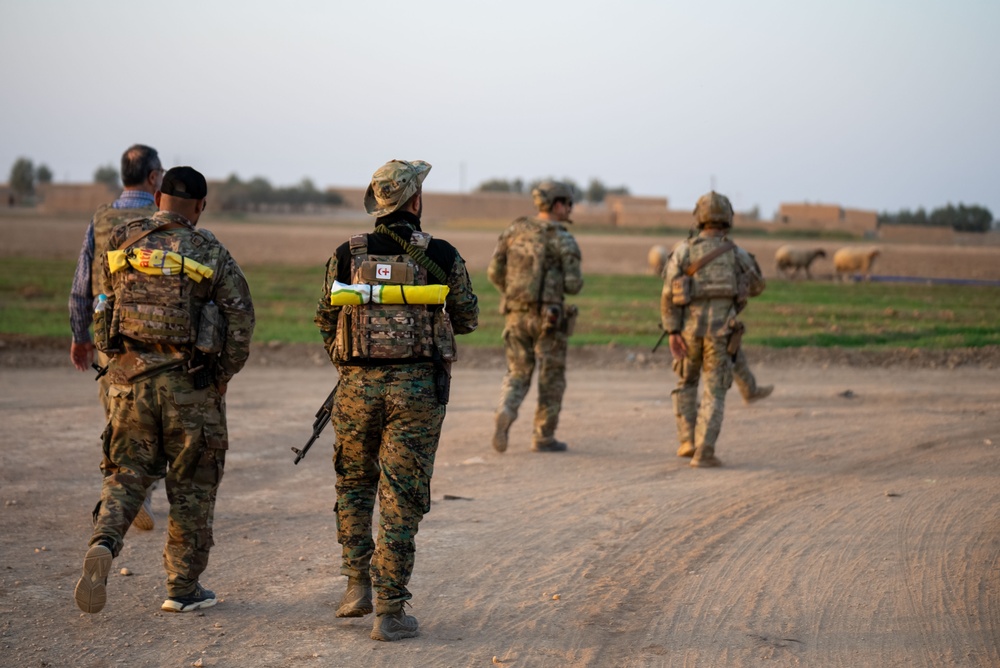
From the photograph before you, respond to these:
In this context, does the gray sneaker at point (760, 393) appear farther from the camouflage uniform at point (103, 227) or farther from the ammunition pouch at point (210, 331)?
the ammunition pouch at point (210, 331)

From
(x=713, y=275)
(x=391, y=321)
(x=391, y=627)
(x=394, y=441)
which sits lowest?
(x=391, y=627)

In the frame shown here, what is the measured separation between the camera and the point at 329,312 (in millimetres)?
5738

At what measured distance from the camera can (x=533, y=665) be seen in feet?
17.2

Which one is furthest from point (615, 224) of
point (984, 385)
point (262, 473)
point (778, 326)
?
point (262, 473)

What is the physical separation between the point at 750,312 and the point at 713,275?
13921mm

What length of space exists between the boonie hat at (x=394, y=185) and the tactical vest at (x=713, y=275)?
186 inches

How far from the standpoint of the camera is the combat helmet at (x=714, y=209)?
9922 mm

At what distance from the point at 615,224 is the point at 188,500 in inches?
2940

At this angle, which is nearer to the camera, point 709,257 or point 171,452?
point 171,452

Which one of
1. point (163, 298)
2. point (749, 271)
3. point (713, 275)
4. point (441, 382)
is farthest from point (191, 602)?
point (749, 271)

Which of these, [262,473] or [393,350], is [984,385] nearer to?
[262,473]

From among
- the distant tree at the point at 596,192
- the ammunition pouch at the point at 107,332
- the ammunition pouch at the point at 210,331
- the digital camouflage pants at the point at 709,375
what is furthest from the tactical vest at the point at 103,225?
the distant tree at the point at 596,192

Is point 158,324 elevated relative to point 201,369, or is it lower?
elevated

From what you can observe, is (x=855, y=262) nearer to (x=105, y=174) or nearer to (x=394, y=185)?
(x=394, y=185)
